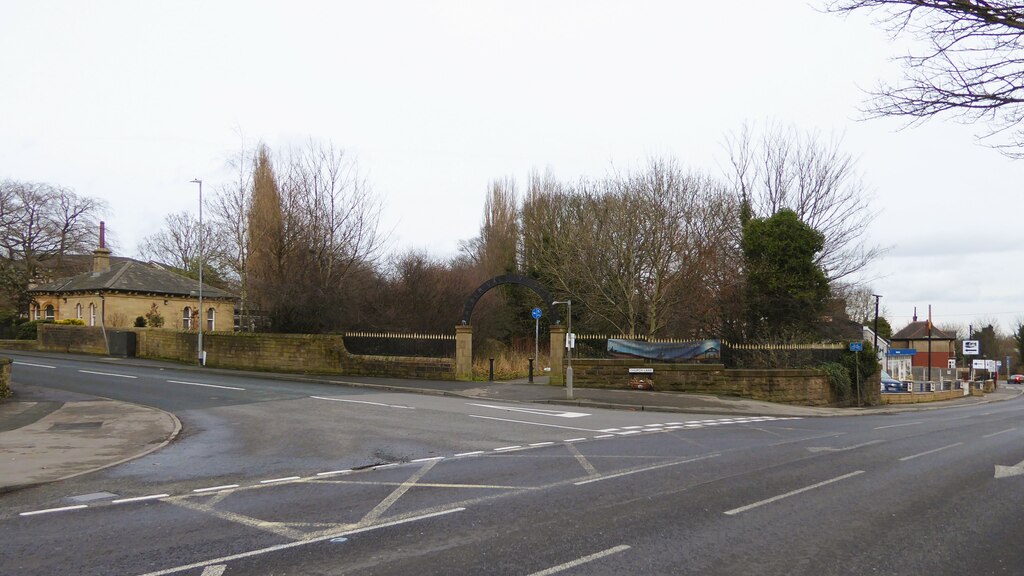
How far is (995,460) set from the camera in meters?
11.2

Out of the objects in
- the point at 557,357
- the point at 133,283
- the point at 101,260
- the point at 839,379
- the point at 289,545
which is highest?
the point at 101,260

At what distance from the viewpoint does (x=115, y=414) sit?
1570 cm

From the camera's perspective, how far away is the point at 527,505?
7238mm

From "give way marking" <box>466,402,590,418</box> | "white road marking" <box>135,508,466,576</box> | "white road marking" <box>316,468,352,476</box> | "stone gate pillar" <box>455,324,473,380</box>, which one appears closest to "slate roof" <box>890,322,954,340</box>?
"stone gate pillar" <box>455,324,473,380</box>

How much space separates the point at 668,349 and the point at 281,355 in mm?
16997

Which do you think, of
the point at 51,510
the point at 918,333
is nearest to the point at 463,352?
the point at 51,510

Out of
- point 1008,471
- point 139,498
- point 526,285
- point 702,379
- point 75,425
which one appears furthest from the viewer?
point 526,285

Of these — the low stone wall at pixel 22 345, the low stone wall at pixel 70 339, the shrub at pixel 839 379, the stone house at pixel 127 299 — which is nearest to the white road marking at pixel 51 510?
the shrub at pixel 839 379

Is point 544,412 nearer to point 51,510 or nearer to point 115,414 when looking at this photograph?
point 115,414

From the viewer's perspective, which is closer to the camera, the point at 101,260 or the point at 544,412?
the point at 544,412

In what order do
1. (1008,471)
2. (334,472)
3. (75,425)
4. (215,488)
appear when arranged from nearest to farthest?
(215,488)
(334,472)
(1008,471)
(75,425)

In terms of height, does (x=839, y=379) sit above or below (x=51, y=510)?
below

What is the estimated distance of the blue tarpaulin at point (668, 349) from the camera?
2422 cm

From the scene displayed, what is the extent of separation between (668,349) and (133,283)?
36.8m
